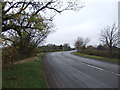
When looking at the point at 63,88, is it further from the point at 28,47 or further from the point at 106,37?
the point at 106,37

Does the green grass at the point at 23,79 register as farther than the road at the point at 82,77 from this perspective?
No

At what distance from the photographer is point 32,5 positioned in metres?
12.8

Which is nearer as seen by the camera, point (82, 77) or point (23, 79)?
point (23, 79)

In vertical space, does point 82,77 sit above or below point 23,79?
below

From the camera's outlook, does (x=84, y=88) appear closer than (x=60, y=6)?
Yes

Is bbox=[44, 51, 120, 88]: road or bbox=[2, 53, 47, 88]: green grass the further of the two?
bbox=[44, 51, 120, 88]: road

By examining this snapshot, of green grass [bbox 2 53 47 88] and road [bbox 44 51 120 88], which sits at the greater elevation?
green grass [bbox 2 53 47 88]

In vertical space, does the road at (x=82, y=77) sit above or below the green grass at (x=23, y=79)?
below

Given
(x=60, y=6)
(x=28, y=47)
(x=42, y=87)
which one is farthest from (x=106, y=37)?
(x=42, y=87)

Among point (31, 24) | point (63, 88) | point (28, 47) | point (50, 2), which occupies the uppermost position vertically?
point (50, 2)

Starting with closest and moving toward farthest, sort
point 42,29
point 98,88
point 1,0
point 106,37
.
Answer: point 98,88, point 1,0, point 42,29, point 106,37

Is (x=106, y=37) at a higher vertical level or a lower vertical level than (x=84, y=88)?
higher

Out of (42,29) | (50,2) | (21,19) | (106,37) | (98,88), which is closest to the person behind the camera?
(98,88)

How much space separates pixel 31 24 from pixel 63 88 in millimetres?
7272
